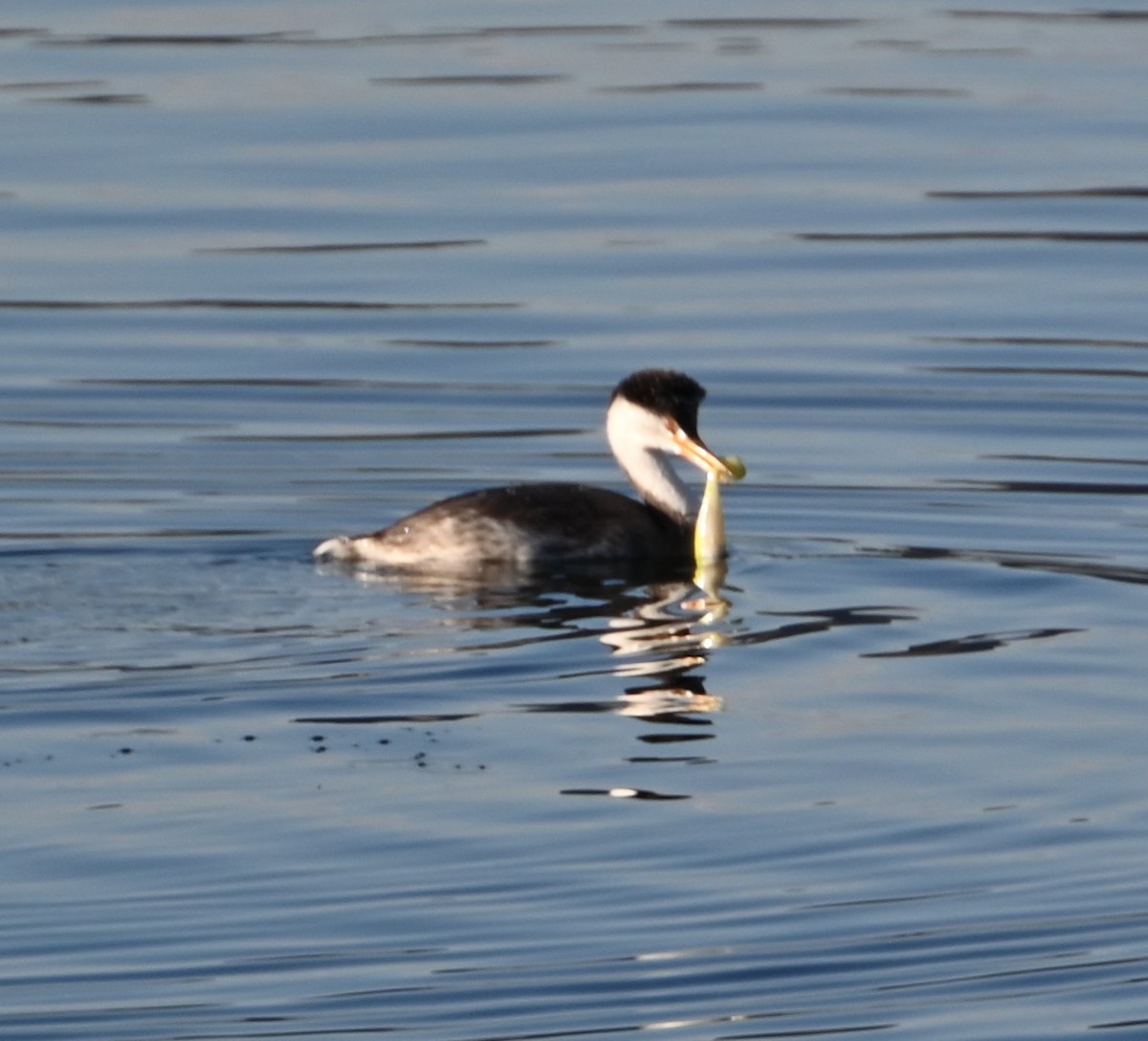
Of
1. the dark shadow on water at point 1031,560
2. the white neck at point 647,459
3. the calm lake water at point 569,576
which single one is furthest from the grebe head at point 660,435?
the dark shadow on water at point 1031,560

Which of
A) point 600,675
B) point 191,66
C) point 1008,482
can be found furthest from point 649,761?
point 191,66

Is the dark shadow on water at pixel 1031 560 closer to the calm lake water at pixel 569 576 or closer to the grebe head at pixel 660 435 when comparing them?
the calm lake water at pixel 569 576

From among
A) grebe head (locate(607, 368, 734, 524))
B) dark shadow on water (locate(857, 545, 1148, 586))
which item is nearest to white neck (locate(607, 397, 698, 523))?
grebe head (locate(607, 368, 734, 524))

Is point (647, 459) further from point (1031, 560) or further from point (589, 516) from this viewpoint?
point (1031, 560)

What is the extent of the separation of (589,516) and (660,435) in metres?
0.75

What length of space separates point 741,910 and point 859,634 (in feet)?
11.3

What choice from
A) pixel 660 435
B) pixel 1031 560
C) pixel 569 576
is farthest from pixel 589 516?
pixel 1031 560

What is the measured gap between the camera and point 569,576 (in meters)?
13.5

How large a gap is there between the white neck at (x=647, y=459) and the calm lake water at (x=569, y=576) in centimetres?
34

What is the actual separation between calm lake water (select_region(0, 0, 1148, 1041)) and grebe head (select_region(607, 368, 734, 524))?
0.39 meters

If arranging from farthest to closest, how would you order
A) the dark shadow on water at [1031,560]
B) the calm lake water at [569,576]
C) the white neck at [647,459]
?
the white neck at [647,459]
the dark shadow on water at [1031,560]
the calm lake water at [569,576]

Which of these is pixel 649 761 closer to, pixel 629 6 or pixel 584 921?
pixel 584 921

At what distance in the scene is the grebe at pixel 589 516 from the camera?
1341 centimetres

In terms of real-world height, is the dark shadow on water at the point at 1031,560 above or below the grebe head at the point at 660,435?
below
